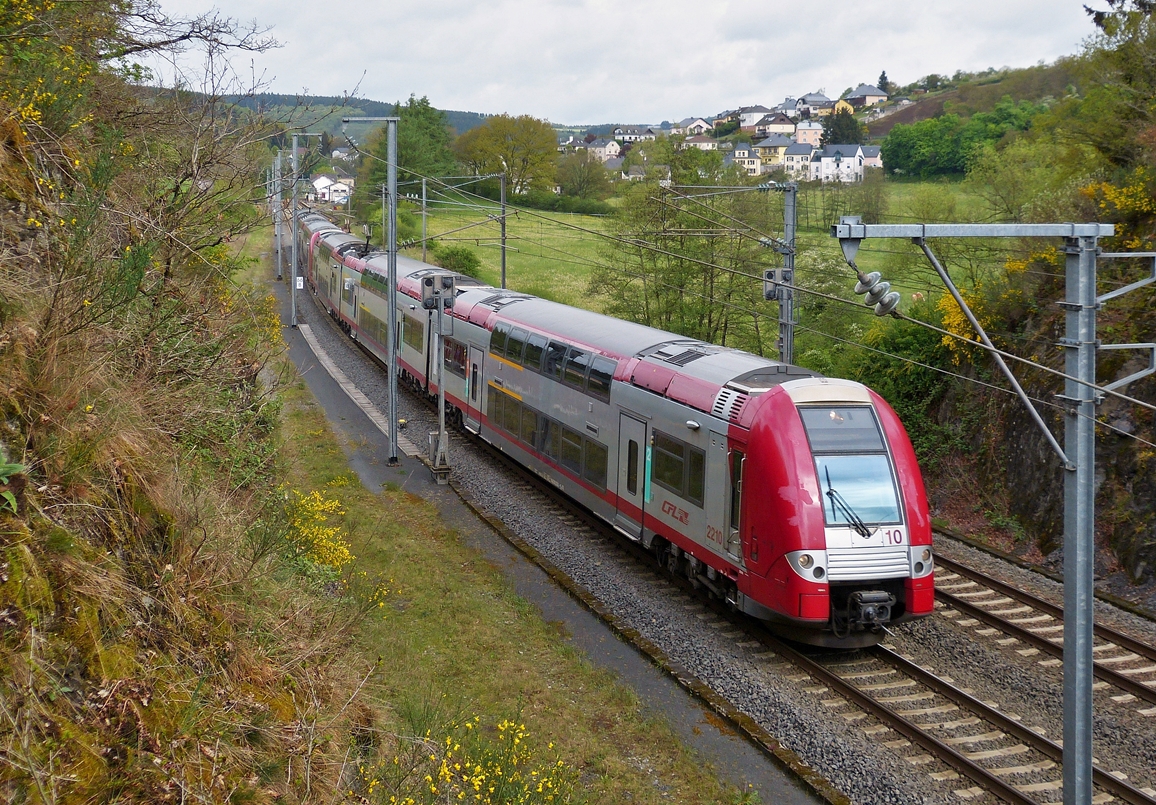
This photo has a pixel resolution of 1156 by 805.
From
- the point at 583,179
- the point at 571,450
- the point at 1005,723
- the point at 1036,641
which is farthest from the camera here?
the point at 583,179

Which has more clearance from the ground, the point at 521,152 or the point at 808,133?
the point at 808,133

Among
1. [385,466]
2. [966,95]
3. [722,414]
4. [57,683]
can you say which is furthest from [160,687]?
[966,95]

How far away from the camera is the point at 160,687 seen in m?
5.81

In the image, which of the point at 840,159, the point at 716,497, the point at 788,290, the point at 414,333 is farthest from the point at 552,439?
the point at 840,159

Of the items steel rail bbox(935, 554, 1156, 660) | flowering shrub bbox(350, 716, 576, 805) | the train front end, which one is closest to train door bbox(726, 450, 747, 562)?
the train front end

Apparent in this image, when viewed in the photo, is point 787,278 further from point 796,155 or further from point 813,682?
point 796,155

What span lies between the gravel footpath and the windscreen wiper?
1856 mm

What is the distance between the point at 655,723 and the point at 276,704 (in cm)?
473

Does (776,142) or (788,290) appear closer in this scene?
(788,290)

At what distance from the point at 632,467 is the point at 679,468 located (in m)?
1.57

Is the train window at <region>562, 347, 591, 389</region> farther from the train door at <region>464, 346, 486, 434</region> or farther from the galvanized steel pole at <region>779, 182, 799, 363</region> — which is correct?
the train door at <region>464, 346, 486, 434</region>

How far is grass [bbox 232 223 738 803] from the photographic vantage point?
9.07 metres

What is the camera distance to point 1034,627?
1282cm

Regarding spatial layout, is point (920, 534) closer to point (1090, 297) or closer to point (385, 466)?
point (1090, 297)
